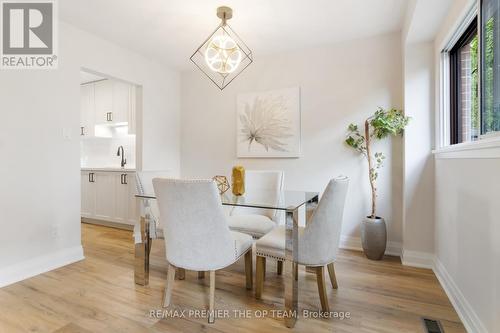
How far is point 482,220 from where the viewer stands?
1.52 metres

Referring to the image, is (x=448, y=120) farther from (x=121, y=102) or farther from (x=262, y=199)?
(x=121, y=102)

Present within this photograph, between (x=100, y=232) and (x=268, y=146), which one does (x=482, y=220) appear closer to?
(x=268, y=146)

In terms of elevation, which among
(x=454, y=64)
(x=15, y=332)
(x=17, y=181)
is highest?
(x=454, y=64)

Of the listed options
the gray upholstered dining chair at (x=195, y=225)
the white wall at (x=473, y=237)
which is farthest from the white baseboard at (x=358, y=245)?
the gray upholstered dining chair at (x=195, y=225)

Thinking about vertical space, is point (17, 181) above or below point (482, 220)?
above

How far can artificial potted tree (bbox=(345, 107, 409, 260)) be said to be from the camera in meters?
2.68

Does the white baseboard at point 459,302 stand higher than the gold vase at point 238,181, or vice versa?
the gold vase at point 238,181

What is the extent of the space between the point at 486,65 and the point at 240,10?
1931 millimetres

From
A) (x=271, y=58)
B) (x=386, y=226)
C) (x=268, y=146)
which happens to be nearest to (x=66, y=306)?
(x=268, y=146)

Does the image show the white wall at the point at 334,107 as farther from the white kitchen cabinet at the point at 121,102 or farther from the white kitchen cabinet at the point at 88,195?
the white kitchen cabinet at the point at 88,195

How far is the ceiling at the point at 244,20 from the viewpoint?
2373 mm

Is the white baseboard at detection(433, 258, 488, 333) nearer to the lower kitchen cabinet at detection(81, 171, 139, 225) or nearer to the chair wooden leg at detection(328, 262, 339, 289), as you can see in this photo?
the chair wooden leg at detection(328, 262, 339, 289)

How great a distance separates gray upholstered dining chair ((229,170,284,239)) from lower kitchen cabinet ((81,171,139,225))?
1876mm

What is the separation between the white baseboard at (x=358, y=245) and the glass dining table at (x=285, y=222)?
1135mm
